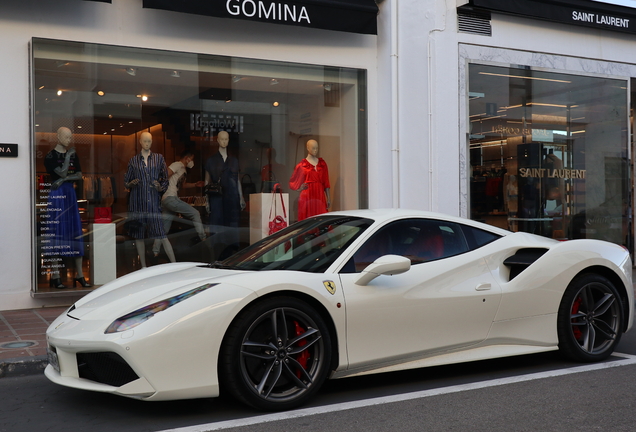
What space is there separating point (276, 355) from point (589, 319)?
2.74 metres

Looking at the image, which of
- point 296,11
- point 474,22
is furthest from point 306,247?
point 474,22

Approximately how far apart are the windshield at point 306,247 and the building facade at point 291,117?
4.28 metres

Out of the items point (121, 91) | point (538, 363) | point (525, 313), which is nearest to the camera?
point (525, 313)

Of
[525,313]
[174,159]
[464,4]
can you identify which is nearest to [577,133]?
[464,4]

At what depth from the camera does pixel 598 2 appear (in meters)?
11.8

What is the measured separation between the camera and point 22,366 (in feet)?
17.4

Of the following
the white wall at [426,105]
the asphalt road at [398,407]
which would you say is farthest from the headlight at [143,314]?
the white wall at [426,105]

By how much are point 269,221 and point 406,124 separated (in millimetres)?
2670

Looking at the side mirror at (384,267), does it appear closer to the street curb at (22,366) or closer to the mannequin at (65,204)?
the street curb at (22,366)

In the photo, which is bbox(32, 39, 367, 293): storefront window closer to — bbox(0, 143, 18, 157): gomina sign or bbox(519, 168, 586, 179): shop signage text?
bbox(0, 143, 18, 157): gomina sign

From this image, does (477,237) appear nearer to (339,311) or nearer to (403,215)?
(403,215)

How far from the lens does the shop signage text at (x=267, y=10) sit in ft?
30.0

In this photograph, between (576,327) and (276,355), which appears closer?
(276,355)

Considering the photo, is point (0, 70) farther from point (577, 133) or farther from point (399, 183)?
point (577, 133)
